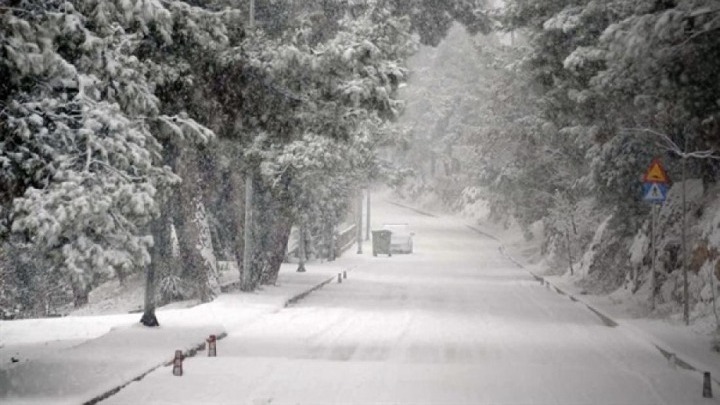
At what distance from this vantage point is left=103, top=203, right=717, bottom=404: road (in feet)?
36.4

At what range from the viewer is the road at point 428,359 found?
11109mm

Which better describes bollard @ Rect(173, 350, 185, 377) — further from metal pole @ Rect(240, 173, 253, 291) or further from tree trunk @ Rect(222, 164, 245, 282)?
tree trunk @ Rect(222, 164, 245, 282)

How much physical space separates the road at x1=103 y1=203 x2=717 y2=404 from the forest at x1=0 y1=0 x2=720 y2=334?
6.61ft

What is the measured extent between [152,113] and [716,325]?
11.2 meters

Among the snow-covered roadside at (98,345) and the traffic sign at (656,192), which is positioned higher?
the traffic sign at (656,192)

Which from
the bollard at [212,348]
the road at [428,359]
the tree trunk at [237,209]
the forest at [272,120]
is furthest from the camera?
the tree trunk at [237,209]

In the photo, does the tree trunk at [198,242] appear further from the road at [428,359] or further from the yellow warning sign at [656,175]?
the yellow warning sign at [656,175]

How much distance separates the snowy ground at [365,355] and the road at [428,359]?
0.03 meters

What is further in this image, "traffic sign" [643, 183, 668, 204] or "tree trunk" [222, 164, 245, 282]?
"tree trunk" [222, 164, 245, 282]

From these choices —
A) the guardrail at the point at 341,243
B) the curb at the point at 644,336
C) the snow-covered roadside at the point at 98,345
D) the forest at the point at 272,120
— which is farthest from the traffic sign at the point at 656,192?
the guardrail at the point at 341,243

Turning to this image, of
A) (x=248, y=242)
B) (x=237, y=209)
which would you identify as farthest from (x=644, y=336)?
(x=237, y=209)

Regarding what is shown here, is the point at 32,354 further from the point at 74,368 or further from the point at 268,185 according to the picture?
the point at 268,185

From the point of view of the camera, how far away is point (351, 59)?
593 inches

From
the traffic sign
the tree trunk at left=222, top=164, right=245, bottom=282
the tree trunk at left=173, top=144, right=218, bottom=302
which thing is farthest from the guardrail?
the traffic sign
